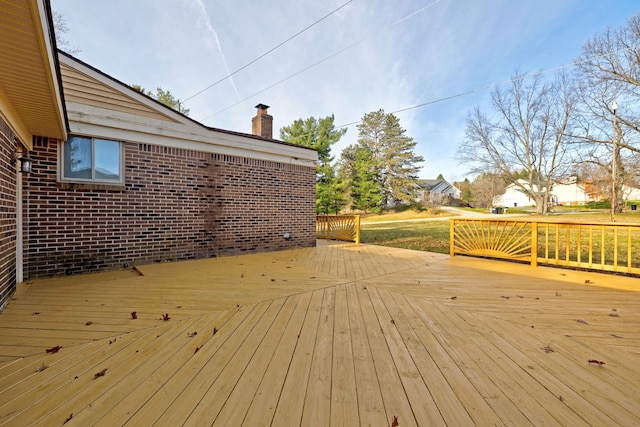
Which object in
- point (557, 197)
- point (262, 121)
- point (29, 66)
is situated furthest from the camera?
point (557, 197)

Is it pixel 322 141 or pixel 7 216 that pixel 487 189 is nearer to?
pixel 322 141

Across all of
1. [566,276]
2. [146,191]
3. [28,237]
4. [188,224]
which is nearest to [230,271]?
[188,224]

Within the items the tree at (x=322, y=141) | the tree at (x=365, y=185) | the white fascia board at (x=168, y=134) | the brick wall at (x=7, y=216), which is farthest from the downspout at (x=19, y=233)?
the tree at (x=365, y=185)

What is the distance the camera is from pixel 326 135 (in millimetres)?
21500

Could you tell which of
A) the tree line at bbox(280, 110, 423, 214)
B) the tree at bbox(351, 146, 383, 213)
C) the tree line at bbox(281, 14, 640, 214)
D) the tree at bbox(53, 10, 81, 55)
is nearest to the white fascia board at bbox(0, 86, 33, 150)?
the tree at bbox(53, 10, 81, 55)

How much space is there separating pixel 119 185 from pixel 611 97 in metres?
19.8

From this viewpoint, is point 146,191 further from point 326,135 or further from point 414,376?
point 326,135

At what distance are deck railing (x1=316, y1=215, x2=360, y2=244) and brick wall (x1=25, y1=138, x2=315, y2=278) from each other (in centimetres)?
210

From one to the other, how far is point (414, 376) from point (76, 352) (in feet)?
8.24

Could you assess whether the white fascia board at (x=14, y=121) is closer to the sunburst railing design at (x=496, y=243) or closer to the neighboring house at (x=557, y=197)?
the sunburst railing design at (x=496, y=243)

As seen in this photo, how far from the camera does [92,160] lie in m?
4.95

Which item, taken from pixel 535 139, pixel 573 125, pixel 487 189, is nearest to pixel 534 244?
pixel 573 125

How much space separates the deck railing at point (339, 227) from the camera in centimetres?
937

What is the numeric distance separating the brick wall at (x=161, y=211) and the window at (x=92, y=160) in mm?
146
